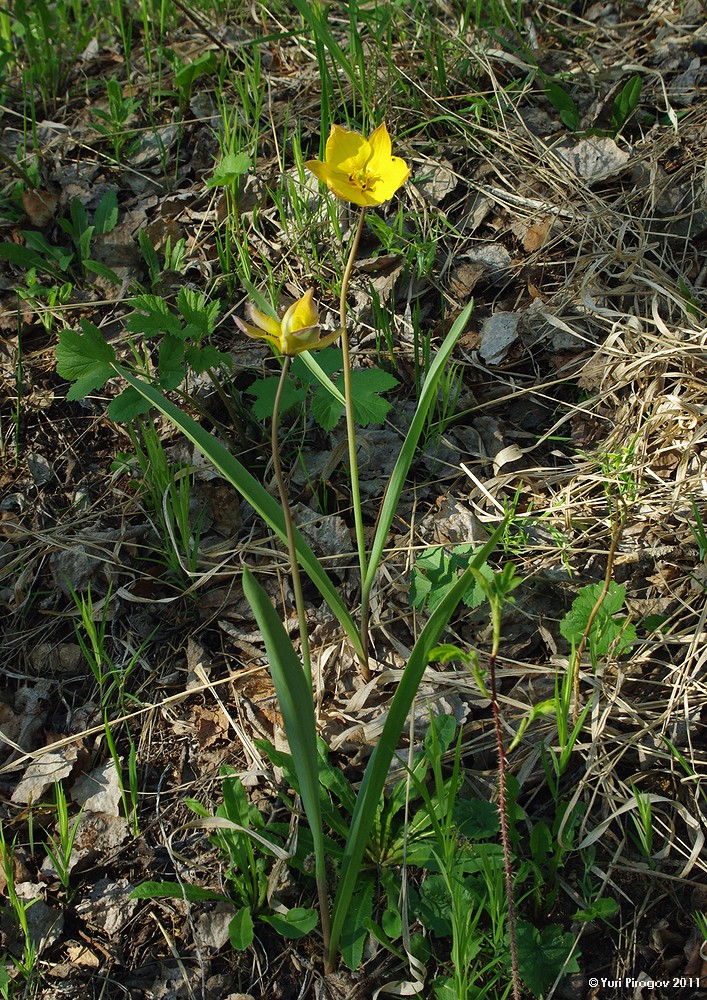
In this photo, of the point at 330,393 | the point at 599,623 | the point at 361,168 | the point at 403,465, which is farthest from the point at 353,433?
the point at 599,623

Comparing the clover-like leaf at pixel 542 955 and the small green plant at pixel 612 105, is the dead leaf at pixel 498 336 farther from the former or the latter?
the clover-like leaf at pixel 542 955

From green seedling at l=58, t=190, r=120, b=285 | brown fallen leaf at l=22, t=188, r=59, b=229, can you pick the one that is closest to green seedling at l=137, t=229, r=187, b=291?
green seedling at l=58, t=190, r=120, b=285

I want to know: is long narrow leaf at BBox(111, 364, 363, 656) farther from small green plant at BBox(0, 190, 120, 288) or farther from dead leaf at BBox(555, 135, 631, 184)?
dead leaf at BBox(555, 135, 631, 184)

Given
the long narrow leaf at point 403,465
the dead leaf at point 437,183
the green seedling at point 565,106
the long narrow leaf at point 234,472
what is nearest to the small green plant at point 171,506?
the long narrow leaf at point 234,472

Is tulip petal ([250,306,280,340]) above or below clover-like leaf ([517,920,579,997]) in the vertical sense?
above

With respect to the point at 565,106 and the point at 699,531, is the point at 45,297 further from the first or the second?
the point at 699,531

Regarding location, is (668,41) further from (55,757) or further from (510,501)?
(55,757)

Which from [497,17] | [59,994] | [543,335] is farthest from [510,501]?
[497,17]
